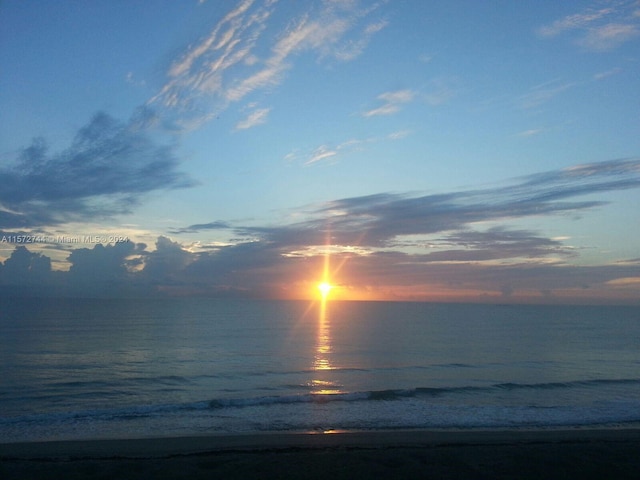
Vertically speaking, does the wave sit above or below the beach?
below

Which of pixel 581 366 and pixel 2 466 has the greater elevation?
pixel 2 466

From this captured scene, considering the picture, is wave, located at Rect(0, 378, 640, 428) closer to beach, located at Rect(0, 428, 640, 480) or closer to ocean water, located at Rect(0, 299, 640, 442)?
ocean water, located at Rect(0, 299, 640, 442)

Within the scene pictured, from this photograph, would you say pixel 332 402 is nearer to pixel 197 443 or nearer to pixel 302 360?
pixel 197 443

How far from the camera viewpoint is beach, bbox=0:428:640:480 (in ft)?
42.2

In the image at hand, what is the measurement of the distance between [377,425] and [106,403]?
13340 millimetres

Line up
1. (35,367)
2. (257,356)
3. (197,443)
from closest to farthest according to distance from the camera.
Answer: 1. (197,443)
2. (35,367)
3. (257,356)

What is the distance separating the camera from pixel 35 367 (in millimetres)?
33875

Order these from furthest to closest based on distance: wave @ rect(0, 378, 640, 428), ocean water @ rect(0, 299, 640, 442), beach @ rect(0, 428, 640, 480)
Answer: wave @ rect(0, 378, 640, 428) < ocean water @ rect(0, 299, 640, 442) < beach @ rect(0, 428, 640, 480)

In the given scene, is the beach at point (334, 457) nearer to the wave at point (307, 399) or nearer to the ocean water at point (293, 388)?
the ocean water at point (293, 388)

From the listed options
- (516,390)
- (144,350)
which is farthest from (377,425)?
(144,350)

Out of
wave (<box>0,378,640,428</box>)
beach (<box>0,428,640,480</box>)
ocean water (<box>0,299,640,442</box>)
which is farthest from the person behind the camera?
wave (<box>0,378,640,428</box>)

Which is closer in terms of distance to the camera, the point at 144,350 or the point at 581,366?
the point at 581,366

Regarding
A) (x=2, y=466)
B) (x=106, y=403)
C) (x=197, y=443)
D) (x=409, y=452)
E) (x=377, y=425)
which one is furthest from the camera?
A: (x=106, y=403)

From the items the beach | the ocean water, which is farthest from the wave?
the beach
